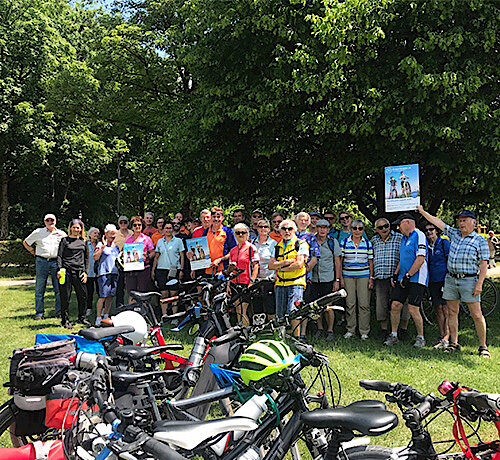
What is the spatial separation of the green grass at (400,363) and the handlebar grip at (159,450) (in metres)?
3.01

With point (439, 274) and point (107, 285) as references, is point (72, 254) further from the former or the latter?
point (439, 274)

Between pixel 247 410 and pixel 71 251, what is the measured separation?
7736mm

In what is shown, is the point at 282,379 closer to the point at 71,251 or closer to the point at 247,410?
the point at 247,410

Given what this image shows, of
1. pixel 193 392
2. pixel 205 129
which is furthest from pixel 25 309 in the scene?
pixel 193 392

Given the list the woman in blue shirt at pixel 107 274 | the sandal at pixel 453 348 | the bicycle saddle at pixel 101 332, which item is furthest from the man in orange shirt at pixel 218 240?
the bicycle saddle at pixel 101 332

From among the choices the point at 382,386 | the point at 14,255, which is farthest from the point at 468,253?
the point at 14,255

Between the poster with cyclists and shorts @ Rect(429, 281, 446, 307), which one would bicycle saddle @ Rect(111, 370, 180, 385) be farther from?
shorts @ Rect(429, 281, 446, 307)

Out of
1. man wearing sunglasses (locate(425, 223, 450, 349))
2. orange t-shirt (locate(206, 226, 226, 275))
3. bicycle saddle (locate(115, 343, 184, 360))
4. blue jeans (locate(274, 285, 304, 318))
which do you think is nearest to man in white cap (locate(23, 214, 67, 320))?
orange t-shirt (locate(206, 226, 226, 275))

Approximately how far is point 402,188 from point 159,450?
275 inches

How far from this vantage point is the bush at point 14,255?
2242cm

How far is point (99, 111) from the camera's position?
17625mm

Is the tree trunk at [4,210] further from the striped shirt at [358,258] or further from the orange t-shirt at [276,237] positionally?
the striped shirt at [358,258]

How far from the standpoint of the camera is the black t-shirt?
9.19m

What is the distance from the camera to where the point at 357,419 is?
1.93 metres
